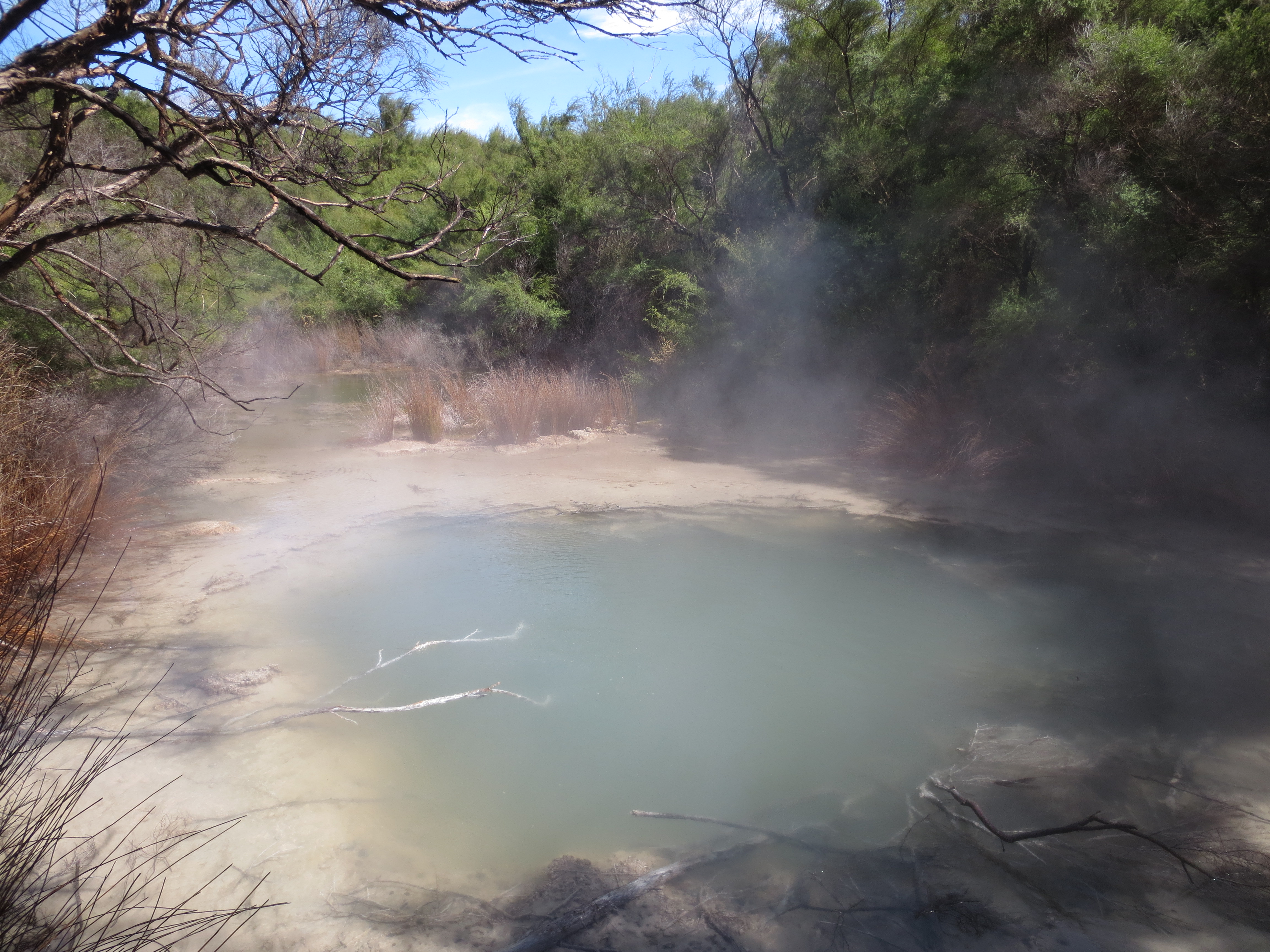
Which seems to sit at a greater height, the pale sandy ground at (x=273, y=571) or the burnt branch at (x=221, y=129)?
the burnt branch at (x=221, y=129)

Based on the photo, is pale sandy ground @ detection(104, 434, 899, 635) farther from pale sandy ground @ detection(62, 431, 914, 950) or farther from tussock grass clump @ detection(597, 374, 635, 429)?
tussock grass clump @ detection(597, 374, 635, 429)

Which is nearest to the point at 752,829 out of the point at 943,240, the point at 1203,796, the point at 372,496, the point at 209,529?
the point at 1203,796

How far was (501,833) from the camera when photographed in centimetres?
345

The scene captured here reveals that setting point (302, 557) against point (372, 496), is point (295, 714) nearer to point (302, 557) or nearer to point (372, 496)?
point (302, 557)

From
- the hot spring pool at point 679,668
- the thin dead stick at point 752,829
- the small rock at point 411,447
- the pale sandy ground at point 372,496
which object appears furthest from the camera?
the small rock at point 411,447

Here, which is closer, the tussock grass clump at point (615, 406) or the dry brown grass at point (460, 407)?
the dry brown grass at point (460, 407)

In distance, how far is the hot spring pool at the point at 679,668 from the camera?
143 inches

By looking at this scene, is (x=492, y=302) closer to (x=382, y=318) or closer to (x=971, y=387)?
(x=382, y=318)

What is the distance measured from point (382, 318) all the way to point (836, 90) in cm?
1202

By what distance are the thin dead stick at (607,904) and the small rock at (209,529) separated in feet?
16.4

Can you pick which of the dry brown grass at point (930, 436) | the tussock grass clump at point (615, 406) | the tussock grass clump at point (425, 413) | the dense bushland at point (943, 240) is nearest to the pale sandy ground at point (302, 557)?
the tussock grass clump at point (615, 406)

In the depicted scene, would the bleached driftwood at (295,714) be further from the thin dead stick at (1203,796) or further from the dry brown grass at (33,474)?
the thin dead stick at (1203,796)

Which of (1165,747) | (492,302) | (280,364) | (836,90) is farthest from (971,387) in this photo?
(280,364)

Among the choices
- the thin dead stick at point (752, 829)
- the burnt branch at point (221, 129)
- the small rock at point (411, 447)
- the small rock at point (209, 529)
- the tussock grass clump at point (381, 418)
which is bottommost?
the thin dead stick at point (752, 829)
